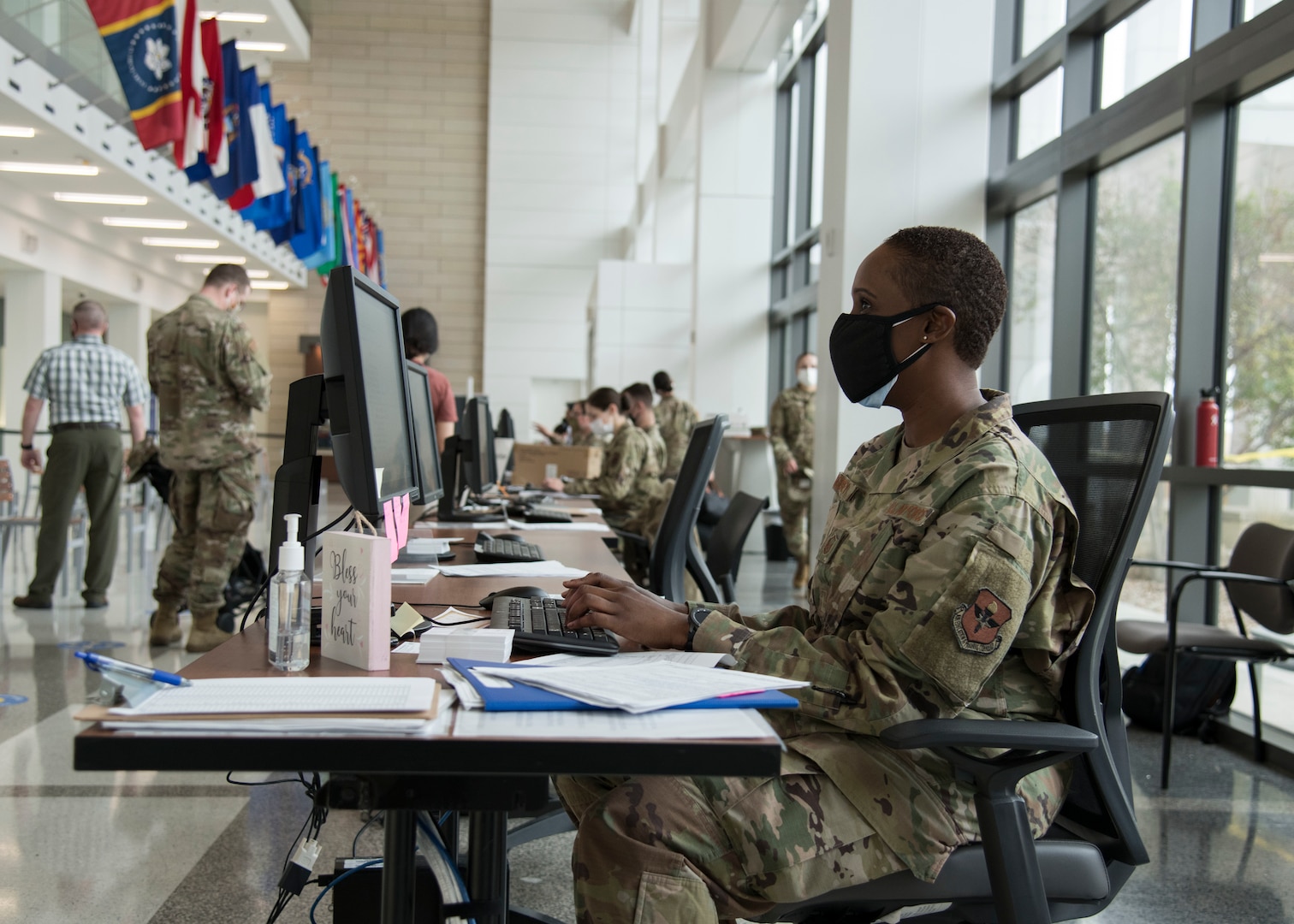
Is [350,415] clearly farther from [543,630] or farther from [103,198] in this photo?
[103,198]

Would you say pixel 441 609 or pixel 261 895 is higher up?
pixel 441 609

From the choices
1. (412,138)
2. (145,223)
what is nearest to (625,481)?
(145,223)

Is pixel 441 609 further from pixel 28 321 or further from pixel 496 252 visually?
pixel 496 252

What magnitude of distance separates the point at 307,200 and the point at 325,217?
0.98 m

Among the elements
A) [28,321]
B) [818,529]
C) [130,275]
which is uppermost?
[130,275]

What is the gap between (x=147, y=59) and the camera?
20.5ft

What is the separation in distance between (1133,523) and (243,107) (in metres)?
8.24

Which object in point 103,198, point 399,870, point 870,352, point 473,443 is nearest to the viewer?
point 399,870

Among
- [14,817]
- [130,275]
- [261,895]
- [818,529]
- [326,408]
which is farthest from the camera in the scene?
[130,275]

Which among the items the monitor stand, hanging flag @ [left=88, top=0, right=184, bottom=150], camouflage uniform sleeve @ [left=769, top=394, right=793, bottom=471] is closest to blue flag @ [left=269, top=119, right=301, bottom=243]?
hanging flag @ [left=88, top=0, right=184, bottom=150]

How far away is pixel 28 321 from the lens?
9.47 meters

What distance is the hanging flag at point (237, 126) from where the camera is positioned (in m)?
7.93

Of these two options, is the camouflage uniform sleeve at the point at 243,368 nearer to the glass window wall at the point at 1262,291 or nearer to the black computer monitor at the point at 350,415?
the black computer monitor at the point at 350,415

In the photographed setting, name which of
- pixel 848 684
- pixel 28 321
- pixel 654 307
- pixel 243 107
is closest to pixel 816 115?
pixel 654 307
